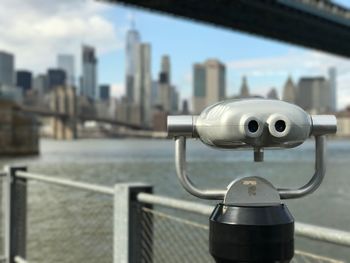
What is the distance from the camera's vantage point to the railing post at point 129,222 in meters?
2.85

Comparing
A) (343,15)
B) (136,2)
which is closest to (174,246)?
(136,2)

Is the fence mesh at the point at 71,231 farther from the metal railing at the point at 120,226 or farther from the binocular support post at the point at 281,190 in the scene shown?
the binocular support post at the point at 281,190

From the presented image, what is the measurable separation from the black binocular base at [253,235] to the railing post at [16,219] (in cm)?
298

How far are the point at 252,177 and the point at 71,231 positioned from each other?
8.93 m

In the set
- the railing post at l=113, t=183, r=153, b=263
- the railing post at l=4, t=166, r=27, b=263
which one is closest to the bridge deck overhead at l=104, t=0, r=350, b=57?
the railing post at l=4, t=166, r=27, b=263

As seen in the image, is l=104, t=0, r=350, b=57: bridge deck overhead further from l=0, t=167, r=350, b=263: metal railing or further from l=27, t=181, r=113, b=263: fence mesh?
l=0, t=167, r=350, b=263: metal railing

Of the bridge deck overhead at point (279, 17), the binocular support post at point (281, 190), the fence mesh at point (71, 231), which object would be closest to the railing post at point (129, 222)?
the binocular support post at point (281, 190)

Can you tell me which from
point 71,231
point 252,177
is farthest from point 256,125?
point 71,231

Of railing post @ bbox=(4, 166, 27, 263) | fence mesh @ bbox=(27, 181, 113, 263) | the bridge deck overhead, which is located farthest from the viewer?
the bridge deck overhead

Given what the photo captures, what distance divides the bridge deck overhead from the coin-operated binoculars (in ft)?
126

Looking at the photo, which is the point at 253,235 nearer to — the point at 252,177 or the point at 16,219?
the point at 252,177

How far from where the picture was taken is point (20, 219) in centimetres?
421

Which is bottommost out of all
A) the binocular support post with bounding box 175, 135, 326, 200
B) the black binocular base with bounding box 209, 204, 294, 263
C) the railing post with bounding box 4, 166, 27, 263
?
the railing post with bounding box 4, 166, 27, 263

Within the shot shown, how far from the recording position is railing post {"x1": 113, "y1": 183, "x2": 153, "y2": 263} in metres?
2.85
